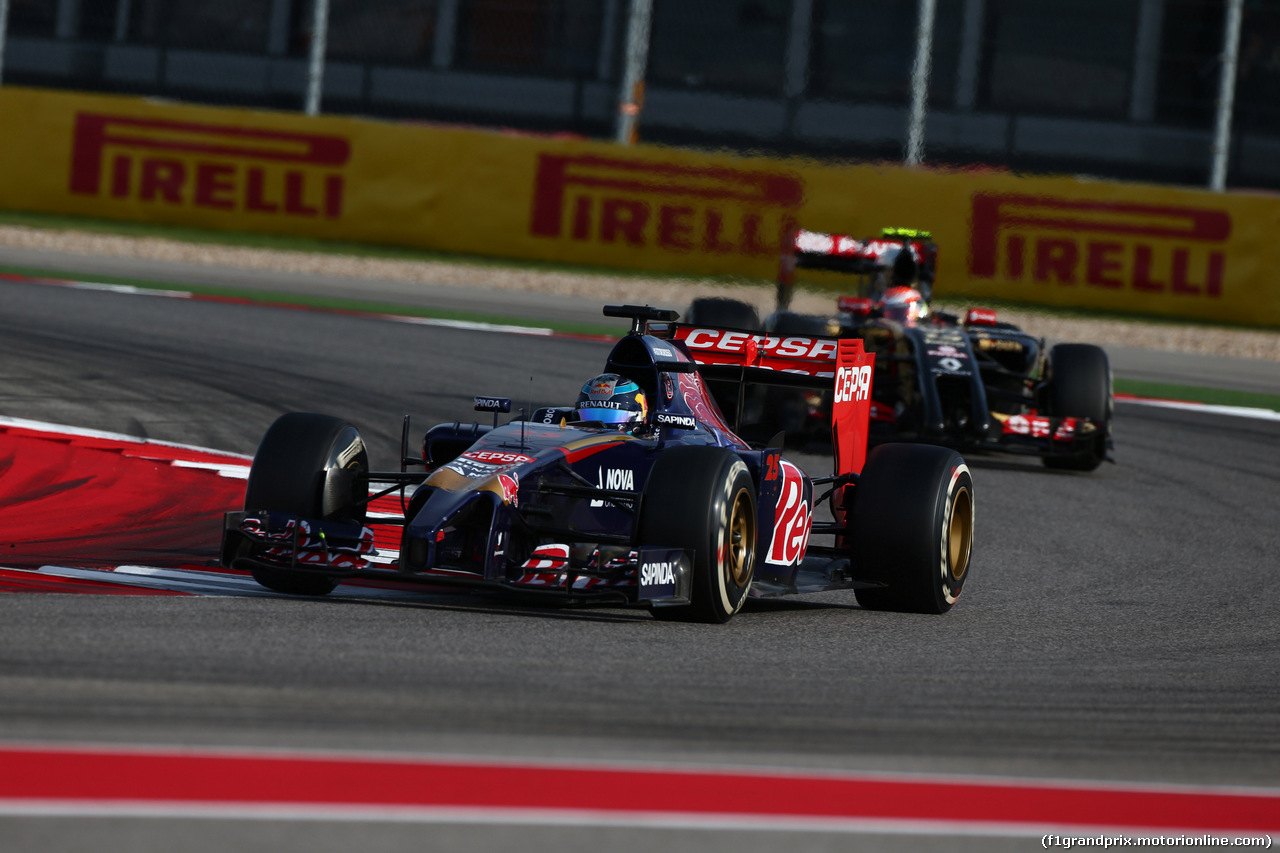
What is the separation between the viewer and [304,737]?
485 cm

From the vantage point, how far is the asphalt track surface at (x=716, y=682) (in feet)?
15.8

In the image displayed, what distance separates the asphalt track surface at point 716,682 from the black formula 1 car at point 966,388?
2.23 metres

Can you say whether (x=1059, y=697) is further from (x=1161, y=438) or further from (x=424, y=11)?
(x=424, y=11)

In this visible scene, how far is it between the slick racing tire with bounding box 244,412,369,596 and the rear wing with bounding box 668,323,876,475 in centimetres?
210

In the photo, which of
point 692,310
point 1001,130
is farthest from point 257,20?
point 692,310

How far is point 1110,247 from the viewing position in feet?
76.7

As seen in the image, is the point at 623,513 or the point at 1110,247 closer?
the point at 623,513

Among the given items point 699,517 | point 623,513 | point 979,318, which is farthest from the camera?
point 979,318

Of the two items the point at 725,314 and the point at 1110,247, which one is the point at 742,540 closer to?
the point at 725,314

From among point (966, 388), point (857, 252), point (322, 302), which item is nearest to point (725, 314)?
point (857, 252)

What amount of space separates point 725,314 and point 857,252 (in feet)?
4.28

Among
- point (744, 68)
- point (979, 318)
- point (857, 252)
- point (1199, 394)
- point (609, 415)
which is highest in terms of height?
point (744, 68)

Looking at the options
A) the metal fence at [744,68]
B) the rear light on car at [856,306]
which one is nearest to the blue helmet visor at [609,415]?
the rear light on car at [856,306]

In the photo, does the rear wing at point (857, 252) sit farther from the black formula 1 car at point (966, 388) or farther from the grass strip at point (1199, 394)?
the grass strip at point (1199, 394)
